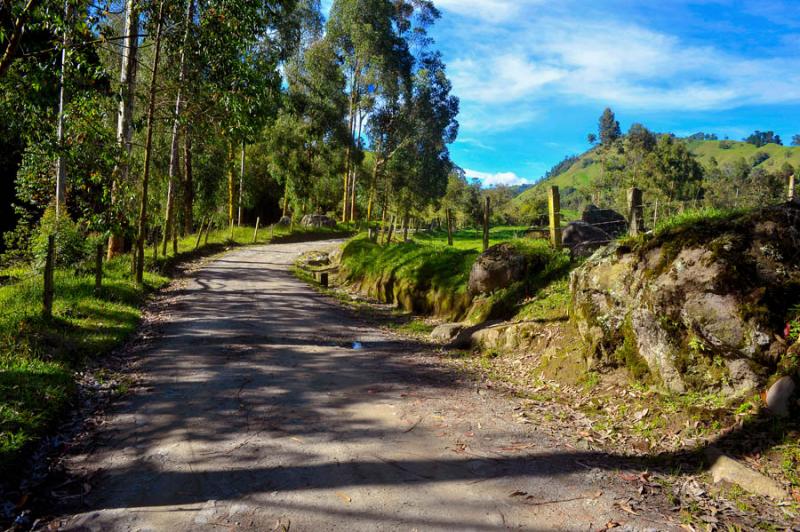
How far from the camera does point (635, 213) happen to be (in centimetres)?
805

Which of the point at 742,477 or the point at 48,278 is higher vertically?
the point at 48,278

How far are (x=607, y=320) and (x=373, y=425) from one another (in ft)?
11.3

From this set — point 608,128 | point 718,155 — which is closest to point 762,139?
point 718,155

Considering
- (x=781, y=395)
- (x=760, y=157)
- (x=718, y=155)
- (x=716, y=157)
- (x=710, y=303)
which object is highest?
(x=718, y=155)

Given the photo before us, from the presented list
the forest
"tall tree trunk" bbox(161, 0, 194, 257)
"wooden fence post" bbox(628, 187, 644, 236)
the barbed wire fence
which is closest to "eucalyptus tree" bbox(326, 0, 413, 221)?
the forest

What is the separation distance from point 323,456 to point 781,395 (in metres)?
4.11

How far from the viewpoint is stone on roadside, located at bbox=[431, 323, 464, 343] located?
972 centimetres

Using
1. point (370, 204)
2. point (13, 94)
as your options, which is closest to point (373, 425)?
point (13, 94)

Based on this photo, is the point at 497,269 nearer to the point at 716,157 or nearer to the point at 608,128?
the point at 608,128

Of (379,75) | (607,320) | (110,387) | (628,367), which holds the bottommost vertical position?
(110,387)

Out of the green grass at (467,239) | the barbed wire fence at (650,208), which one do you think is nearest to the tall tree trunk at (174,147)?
the barbed wire fence at (650,208)

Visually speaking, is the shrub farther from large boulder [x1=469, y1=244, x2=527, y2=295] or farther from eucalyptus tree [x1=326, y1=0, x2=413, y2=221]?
large boulder [x1=469, y1=244, x2=527, y2=295]

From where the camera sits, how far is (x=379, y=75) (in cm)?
3700

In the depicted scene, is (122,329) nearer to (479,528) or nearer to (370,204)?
(479,528)
